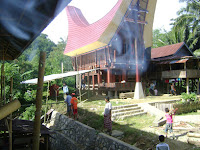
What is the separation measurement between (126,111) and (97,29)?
9168mm

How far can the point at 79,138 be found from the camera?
8.56 metres

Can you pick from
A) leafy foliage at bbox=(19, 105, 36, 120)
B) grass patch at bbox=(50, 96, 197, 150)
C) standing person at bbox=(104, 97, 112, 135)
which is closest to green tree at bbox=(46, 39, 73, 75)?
leafy foliage at bbox=(19, 105, 36, 120)

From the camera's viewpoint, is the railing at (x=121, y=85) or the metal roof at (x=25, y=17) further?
the railing at (x=121, y=85)

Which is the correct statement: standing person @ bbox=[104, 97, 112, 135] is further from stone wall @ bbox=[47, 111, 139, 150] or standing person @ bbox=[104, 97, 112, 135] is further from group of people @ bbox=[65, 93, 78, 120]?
group of people @ bbox=[65, 93, 78, 120]

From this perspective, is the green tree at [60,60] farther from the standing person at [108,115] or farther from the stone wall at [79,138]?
the standing person at [108,115]

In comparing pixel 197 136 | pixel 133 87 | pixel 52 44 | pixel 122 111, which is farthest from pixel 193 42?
pixel 52 44

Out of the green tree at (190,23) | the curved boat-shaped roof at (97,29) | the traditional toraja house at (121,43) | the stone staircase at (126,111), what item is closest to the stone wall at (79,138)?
the stone staircase at (126,111)

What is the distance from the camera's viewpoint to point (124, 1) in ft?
48.5

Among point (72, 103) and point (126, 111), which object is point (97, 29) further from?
point (72, 103)

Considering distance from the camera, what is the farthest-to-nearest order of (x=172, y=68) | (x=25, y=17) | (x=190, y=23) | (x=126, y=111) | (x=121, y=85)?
(x=190, y=23) → (x=172, y=68) → (x=121, y=85) → (x=126, y=111) → (x=25, y=17)

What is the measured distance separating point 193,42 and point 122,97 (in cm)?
1657

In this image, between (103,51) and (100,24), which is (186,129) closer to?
(103,51)

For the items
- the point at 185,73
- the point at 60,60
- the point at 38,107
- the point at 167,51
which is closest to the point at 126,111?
the point at 38,107

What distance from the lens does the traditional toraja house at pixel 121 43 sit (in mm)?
15258
